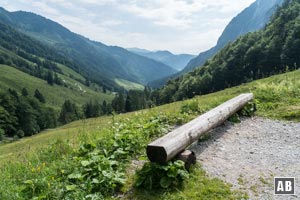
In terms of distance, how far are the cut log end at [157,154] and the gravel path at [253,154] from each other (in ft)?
4.96

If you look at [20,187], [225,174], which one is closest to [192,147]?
[225,174]

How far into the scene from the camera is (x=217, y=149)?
9.20 m

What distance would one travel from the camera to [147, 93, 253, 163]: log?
6691 millimetres

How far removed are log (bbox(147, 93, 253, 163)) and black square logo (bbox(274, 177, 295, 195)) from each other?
2.31 m

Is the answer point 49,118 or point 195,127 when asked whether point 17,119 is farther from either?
point 195,127

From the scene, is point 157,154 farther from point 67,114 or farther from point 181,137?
point 67,114

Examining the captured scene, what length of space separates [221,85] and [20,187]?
94.9 m

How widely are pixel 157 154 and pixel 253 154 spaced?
3.65 meters

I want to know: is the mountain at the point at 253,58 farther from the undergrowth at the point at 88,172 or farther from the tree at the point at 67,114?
the undergrowth at the point at 88,172

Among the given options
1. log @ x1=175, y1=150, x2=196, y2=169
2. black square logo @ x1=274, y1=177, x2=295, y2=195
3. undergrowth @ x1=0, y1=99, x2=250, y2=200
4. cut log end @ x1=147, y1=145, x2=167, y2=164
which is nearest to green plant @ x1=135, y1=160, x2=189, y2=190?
undergrowth @ x1=0, y1=99, x2=250, y2=200

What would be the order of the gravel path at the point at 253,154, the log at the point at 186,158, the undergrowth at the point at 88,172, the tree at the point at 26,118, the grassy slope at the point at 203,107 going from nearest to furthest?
1. the undergrowth at the point at 88,172
2. the grassy slope at the point at 203,107
3. the gravel path at the point at 253,154
4. the log at the point at 186,158
5. the tree at the point at 26,118

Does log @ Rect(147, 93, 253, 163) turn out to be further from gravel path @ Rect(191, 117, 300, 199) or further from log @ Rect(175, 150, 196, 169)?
gravel path @ Rect(191, 117, 300, 199)

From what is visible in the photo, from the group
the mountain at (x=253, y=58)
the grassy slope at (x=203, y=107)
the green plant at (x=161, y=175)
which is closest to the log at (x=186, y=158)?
the grassy slope at (x=203, y=107)

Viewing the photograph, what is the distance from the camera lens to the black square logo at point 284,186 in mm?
6441
